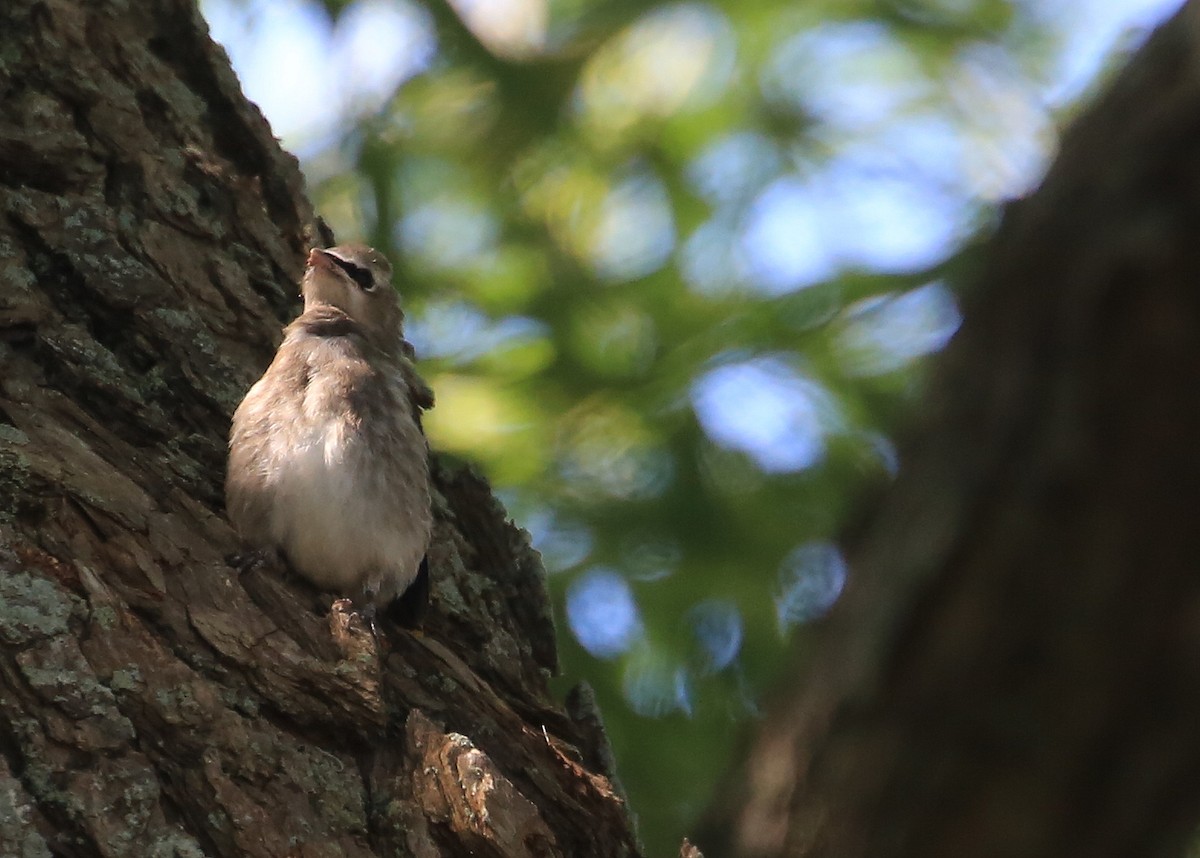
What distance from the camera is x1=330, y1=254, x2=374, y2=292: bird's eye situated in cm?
587

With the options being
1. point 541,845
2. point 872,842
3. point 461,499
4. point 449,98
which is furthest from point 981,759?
point 449,98

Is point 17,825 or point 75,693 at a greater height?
point 75,693

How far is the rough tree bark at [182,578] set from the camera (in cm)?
351

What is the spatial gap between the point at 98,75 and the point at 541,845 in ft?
9.92

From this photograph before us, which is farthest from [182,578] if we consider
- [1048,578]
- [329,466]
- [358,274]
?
[1048,578]

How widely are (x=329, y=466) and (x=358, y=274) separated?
42.0 inches

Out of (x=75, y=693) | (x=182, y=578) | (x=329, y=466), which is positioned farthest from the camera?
(x=329, y=466)

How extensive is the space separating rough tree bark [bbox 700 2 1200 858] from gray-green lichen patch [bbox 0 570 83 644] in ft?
7.72

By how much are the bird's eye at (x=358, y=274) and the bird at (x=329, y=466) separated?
0.51ft

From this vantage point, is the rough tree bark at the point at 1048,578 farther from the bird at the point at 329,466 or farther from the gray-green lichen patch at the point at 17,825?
the bird at the point at 329,466

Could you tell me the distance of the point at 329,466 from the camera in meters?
5.29

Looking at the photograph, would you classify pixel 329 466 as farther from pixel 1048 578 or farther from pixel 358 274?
pixel 1048 578

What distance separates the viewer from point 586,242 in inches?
295

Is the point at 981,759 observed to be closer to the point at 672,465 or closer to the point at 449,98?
the point at 672,465
